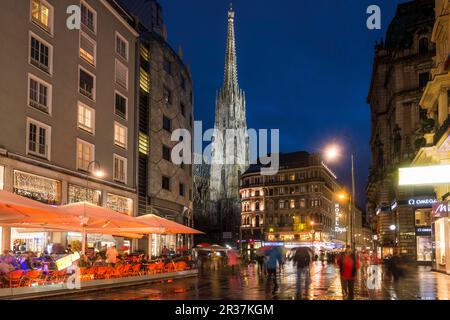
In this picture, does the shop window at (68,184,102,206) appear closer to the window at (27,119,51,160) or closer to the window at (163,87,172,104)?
the window at (27,119,51,160)

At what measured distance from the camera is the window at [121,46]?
142ft

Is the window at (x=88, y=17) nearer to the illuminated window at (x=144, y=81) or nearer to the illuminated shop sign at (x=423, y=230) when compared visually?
Result: the illuminated window at (x=144, y=81)

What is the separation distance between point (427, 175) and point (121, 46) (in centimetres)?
2637

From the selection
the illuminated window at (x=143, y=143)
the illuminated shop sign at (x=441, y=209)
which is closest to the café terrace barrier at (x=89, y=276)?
the illuminated shop sign at (x=441, y=209)

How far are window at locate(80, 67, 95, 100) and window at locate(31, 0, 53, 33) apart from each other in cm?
448

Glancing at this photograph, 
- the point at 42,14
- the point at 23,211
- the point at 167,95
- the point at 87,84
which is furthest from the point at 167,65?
the point at 23,211

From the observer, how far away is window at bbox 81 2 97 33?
37750 millimetres

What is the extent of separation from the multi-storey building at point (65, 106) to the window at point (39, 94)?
0.19 feet

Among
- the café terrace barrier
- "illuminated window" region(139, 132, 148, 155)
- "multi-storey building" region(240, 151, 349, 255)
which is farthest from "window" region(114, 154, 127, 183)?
"multi-storey building" region(240, 151, 349, 255)

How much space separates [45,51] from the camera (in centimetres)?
3309

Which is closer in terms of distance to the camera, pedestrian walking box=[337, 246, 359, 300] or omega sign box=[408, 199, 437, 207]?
pedestrian walking box=[337, 246, 359, 300]

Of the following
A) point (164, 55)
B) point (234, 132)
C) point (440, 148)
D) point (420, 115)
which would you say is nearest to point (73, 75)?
point (164, 55)

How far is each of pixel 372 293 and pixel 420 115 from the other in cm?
3866

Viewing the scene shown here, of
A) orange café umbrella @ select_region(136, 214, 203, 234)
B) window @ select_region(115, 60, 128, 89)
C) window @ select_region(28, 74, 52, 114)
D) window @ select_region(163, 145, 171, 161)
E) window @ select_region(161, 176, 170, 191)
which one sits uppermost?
window @ select_region(115, 60, 128, 89)
